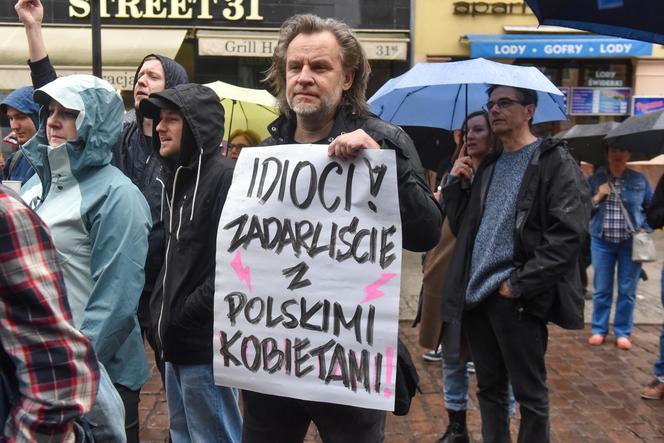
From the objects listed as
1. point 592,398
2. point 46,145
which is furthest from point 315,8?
point 46,145

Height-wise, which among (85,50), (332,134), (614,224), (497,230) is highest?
(85,50)

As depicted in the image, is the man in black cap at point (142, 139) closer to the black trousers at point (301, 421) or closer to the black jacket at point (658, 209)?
the black trousers at point (301, 421)

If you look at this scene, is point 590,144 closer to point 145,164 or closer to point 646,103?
point 145,164

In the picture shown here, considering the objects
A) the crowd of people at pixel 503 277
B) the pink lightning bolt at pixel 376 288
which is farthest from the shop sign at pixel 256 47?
the pink lightning bolt at pixel 376 288

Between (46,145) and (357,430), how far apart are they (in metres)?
1.57

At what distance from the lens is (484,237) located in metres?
3.38

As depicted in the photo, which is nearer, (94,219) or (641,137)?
(94,219)

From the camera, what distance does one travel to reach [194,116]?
8.73ft

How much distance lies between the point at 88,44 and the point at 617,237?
9.97 metres

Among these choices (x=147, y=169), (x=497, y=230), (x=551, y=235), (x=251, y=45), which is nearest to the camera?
(x=551, y=235)

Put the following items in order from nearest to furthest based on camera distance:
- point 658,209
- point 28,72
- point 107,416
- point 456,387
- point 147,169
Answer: point 107,416 → point 147,169 → point 456,387 → point 658,209 → point 28,72

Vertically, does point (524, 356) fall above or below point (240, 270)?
below

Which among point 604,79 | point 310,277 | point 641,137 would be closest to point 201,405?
point 310,277

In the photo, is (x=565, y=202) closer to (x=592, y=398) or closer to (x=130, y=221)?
(x=130, y=221)
